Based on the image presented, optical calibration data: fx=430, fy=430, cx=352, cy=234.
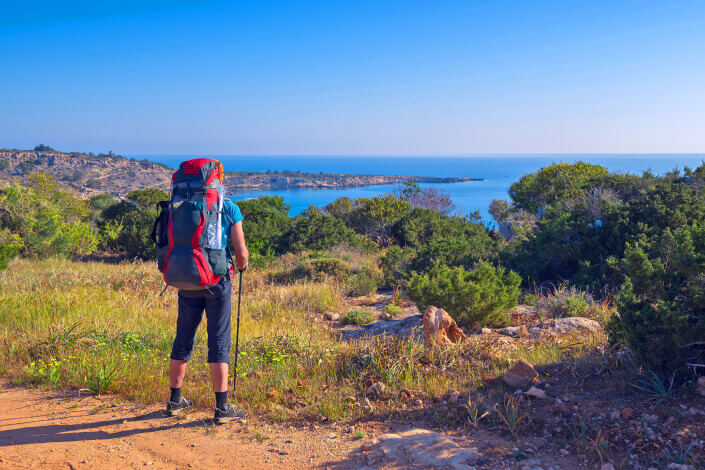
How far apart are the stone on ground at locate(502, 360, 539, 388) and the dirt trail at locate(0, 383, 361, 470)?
1.50 m

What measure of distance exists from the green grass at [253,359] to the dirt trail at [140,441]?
26cm

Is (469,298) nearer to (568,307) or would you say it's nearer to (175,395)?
(568,307)

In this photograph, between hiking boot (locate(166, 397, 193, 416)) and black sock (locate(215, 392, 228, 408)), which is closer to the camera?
black sock (locate(215, 392, 228, 408))

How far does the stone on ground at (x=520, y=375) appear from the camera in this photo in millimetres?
3688

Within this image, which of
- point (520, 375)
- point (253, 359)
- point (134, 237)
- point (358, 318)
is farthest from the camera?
point (134, 237)

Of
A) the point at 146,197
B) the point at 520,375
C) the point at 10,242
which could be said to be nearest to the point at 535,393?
the point at 520,375

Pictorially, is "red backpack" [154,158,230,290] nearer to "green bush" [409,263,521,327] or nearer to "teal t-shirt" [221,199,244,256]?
"teal t-shirt" [221,199,244,256]

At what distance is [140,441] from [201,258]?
143 cm

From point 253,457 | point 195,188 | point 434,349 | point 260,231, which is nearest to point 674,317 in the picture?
point 434,349

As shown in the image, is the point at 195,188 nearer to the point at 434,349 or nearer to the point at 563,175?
the point at 434,349

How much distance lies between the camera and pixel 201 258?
3021mm

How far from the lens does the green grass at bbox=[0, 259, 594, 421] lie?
3.78 meters

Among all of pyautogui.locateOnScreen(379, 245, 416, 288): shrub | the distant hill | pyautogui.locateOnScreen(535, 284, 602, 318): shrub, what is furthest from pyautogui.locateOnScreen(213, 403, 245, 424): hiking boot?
the distant hill

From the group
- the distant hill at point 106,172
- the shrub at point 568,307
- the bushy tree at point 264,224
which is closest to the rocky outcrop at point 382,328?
the shrub at point 568,307
